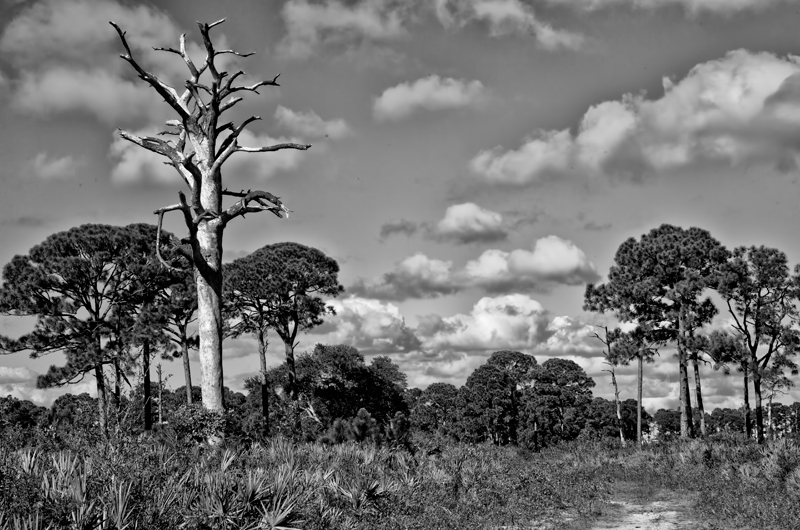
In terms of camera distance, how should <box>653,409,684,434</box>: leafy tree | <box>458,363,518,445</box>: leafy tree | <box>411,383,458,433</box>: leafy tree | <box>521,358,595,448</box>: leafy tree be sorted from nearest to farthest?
<box>521,358,595,448</box>: leafy tree
<box>458,363,518,445</box>: leafy tree
<box>411,383,458,433</box>: leafy tree
<box>653,409,684,434</box>: leafy tree

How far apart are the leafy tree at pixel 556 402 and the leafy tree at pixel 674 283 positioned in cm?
2313

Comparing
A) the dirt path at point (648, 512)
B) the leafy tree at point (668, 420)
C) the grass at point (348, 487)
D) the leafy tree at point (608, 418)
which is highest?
the grass at point (348, 487)

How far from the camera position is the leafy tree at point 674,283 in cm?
3534

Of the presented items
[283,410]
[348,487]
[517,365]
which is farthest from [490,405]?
[348,487]

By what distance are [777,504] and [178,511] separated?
1126cm

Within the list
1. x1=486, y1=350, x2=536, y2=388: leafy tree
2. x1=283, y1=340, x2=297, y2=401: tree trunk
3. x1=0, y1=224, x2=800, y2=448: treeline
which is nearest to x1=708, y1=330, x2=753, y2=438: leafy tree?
x1=0, y1=224, x2=800, y2=448: treeline

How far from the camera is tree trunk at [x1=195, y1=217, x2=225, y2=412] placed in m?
17.8

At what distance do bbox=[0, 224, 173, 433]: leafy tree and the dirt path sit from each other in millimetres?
24520

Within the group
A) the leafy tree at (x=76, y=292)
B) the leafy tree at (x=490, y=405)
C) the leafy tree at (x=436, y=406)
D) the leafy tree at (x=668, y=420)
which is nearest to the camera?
the leafy tree at (x=76, y=292)

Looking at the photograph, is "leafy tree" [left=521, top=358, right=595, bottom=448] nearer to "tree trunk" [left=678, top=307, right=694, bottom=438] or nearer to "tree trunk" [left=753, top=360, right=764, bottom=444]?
"tree trunk" [left=678, top=307, right=694, bottom=438]

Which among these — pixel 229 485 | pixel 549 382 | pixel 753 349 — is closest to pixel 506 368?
pixel 549 382

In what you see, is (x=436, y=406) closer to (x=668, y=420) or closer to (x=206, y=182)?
(x=668, y=420)

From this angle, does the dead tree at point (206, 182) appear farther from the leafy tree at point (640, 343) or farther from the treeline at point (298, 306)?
the leafy tree at point (640, 343)

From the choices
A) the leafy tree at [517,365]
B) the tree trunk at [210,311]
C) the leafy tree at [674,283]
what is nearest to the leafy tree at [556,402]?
the leafy tree at [517,365]
